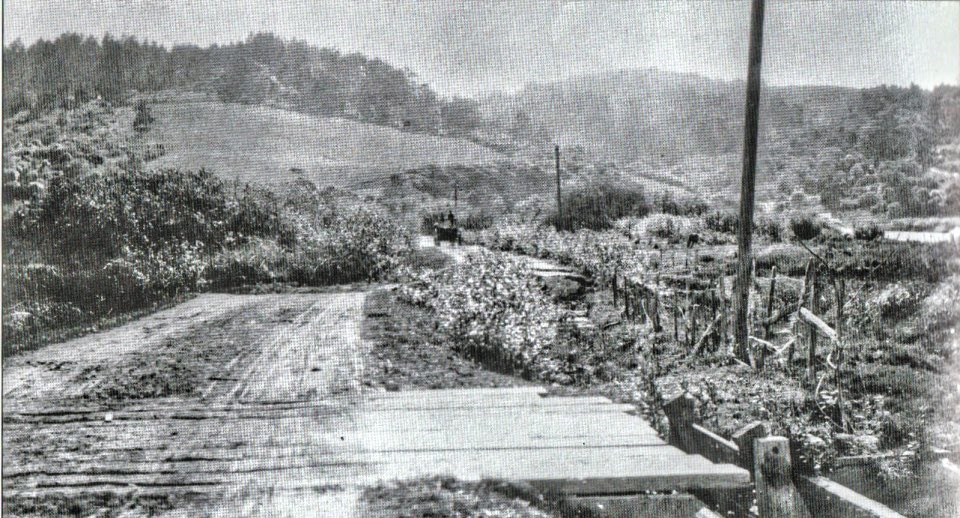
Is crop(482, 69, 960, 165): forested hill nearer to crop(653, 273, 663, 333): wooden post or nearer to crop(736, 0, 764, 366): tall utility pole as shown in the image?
crop(736, 0, 764, 366): tall utility pole

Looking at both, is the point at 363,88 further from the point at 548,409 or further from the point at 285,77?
the point at 548,409

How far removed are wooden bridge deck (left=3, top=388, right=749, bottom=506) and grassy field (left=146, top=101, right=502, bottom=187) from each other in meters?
0.97

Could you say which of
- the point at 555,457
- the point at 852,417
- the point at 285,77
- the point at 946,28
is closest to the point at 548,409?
the point at 555,457

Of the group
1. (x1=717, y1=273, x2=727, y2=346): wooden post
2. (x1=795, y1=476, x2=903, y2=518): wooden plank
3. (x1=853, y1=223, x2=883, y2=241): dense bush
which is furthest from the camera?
(x1=717, y1=273, x2=727, y2=346): wooden post

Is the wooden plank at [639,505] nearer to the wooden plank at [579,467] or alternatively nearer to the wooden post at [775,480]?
the wooden plank at [579,467]

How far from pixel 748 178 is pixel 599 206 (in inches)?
22.7

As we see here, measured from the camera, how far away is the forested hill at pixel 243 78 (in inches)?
105

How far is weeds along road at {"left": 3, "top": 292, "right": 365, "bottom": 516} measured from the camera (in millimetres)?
2568

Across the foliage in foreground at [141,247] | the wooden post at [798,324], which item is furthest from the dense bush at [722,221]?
the foliage in foreground at [141,247]

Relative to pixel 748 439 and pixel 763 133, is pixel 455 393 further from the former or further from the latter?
pixel 763 133

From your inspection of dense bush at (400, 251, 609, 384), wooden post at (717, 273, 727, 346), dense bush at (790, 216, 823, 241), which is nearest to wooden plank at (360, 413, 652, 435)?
dense bush at (400, 251, 609, 384)

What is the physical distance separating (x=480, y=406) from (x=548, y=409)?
0.90ft

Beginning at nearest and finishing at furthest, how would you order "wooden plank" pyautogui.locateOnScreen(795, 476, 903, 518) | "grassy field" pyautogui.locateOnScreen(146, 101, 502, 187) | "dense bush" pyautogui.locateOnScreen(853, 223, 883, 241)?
1. "wooden plank" pyautogui.locateOnScreen(795, 476, 903, 518)
2. "dense bush" pyautogui.locateOnScreen(853, 223, 883, 241)
3. "grassy field" pyautogui.locateOnScreen(146, 101, 502, 187)

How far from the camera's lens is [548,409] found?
100 inches
